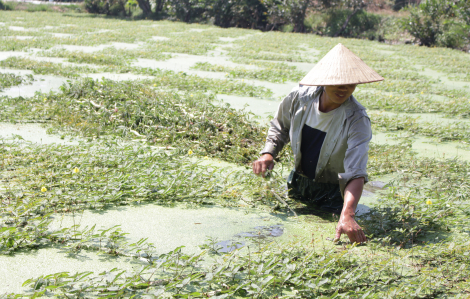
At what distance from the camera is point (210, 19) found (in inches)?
1020

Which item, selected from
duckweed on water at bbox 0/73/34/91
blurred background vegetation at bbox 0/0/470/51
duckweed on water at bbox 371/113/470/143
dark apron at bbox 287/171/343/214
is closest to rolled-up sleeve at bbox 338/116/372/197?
dark apron at bbox 287/171/343/214

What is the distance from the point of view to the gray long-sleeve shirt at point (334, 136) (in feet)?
8.98

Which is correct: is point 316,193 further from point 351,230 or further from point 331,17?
point 331,17

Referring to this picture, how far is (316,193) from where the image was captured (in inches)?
130

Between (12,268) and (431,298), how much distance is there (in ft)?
6.22

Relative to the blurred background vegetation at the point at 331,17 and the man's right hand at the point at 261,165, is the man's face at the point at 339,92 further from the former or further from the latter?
the blurred background vegetation at the point at 331,17

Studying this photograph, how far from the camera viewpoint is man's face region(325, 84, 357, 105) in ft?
9.18

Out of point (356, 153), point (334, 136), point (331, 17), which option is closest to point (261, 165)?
point (334, 136)

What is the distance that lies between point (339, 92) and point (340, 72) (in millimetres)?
147

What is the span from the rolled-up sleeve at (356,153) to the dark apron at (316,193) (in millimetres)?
443

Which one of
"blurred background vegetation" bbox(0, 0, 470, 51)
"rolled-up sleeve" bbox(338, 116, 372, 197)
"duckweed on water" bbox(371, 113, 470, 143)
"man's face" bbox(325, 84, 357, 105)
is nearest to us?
"rolled-up sleeve" bbox(338, 116, 372, 197)

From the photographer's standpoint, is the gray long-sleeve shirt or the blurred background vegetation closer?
the gray long-sleeve shirt

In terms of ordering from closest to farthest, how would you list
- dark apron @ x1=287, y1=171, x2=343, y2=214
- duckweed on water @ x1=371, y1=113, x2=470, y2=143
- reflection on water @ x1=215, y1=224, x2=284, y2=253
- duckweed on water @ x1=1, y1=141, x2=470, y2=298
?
duckweed on water @ x1=1, y1=141, x2=470, y2=298 → reflection on water @ x1=215, y1=224, x2=284, y2=253 → dark apron @ x1=287, y1=171, x2=343, y2=214 → duckweed on water @ x1=371, y1=113, x2=470, y2=143

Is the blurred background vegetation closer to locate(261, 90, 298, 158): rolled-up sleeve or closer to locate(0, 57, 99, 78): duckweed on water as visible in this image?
locate(0, 57, 99, 78): duckweed on water
